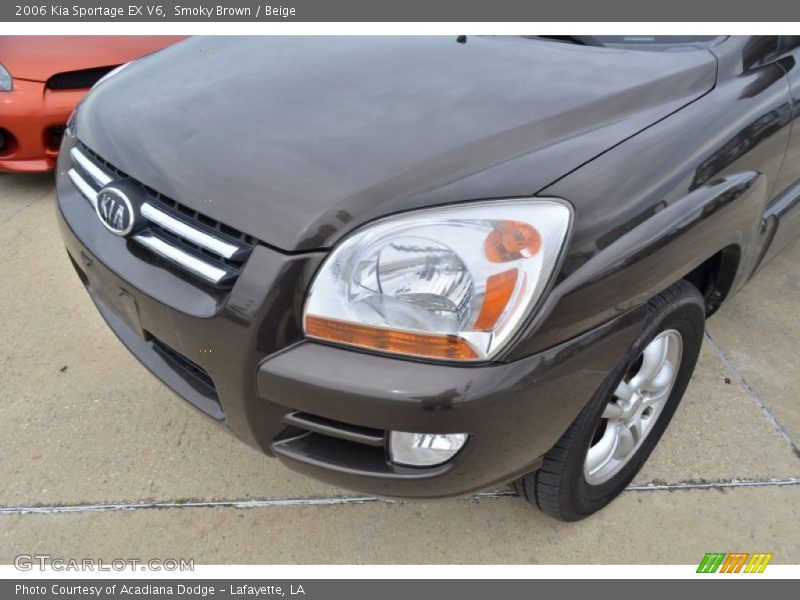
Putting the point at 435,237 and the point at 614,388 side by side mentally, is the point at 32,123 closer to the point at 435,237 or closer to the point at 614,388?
the point at 435,237

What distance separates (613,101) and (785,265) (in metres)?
2.32

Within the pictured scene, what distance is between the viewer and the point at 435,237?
4.23 feet

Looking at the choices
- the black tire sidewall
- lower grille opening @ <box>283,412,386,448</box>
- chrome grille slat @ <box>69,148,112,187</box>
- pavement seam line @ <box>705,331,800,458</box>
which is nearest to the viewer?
lower grille opening @ <box>283,412,386,448</box>

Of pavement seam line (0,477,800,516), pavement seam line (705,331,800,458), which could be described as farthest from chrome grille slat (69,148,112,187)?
pavement seam line (705,331,800,458)

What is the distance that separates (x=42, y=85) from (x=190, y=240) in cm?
287

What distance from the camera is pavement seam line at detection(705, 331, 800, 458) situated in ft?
7.29

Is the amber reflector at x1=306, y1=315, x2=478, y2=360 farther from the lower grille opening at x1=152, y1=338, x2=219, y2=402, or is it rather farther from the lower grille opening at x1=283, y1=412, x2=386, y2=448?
the lower grille opening at x1=152, y1=338, x2=219, y2=402

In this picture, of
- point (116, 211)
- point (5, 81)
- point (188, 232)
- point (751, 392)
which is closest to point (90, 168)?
point (116, 211)

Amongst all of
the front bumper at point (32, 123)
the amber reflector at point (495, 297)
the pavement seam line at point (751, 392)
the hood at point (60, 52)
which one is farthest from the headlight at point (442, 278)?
the hood at point (60, 52)

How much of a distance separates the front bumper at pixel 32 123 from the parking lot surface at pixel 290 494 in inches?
63.4

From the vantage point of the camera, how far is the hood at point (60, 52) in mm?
3568

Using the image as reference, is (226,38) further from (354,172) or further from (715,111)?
(715,111)

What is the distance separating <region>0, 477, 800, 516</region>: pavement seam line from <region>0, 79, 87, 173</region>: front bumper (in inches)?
97.6

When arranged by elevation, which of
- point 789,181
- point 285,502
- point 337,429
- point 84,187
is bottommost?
point 285,502
